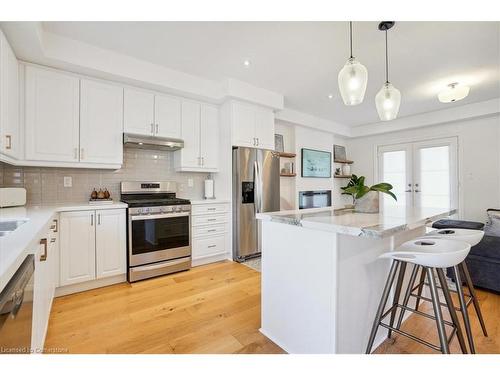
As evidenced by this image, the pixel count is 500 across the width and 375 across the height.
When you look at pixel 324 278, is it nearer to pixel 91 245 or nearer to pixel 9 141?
pixel 91 245

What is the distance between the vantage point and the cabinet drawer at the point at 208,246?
320cm

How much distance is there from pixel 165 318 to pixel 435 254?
1904 mm

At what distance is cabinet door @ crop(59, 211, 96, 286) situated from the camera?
2287 mm

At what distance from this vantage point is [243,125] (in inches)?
137

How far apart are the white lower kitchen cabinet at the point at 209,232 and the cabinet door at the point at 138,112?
Answer: 1.10 meters

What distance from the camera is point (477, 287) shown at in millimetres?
2484

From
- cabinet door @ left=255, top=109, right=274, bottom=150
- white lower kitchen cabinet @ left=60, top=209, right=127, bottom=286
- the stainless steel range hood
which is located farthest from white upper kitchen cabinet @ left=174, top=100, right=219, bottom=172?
white lower kitchen cabinet @ left=60, top=209, right=127, bottom=286

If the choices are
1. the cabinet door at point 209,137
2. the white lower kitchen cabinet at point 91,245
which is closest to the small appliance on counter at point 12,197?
the white lower kitchen cabinet at point 91,245

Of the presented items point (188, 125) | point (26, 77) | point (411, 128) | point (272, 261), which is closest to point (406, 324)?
point (272, 261)

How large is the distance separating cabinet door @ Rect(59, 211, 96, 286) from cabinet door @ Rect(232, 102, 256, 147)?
77.7 inches

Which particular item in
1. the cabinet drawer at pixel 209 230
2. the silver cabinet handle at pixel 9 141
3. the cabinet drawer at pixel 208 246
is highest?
the silver cabinet handle at pixel 9 141

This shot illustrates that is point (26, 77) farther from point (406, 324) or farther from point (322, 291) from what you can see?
point (406, 324)

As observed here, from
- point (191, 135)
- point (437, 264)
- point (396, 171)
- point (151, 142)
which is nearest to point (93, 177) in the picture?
point (151, 142)

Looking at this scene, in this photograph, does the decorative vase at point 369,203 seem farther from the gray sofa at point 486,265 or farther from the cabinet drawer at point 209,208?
the cabinet drawer at point 209,208
